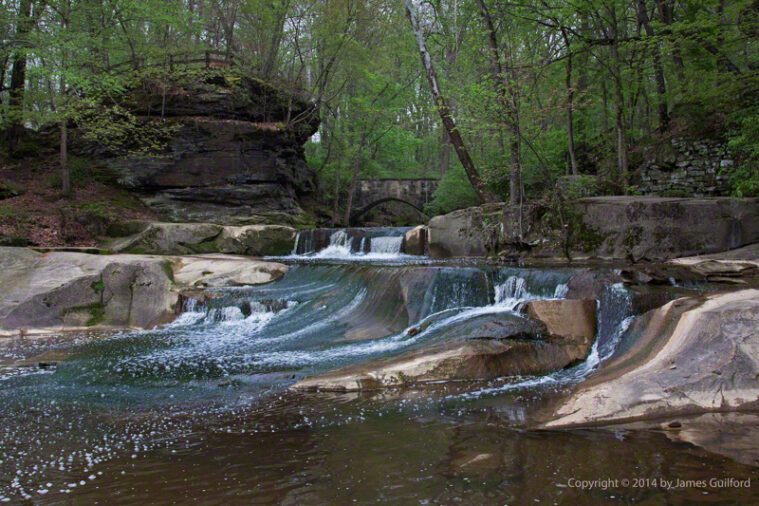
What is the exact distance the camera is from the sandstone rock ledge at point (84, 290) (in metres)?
9.62

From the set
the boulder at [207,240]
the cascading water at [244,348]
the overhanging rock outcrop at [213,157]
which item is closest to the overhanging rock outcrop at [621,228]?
the cascading water at [244,348]

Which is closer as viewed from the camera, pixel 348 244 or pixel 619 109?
pixel 619 109

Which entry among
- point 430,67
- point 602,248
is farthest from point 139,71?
point 602,248

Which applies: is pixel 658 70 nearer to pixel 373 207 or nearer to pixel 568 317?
pixel 568 317

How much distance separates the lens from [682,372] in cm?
490

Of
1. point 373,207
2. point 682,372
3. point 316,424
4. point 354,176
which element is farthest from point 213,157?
point 682,372

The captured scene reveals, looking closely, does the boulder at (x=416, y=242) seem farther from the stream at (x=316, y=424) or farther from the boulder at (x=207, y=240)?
the stream at (x=316, y=424)

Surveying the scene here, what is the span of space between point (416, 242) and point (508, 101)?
199 inches

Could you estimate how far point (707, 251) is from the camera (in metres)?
10.1

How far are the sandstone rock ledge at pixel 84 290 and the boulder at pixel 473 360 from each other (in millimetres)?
5821

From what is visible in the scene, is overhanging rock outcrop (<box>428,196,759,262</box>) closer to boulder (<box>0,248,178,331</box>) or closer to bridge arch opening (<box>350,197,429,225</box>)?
boulder (<box>0,248,178,331</box>)

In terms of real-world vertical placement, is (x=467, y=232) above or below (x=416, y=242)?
above

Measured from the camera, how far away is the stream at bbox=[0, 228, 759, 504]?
329 centimetres

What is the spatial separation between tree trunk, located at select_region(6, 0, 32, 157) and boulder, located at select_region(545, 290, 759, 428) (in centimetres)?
1498
